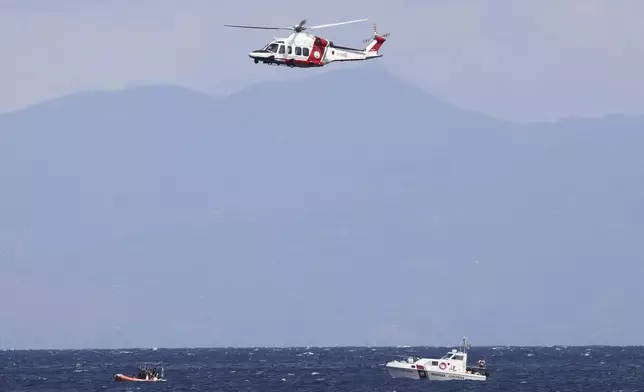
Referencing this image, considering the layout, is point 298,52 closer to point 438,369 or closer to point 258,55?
point 258,55

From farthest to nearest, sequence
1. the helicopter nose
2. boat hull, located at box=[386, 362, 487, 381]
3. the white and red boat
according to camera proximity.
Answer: boat hull, located at box=[386, 362, 487, 381] < the white and red boat < the helicopter nose

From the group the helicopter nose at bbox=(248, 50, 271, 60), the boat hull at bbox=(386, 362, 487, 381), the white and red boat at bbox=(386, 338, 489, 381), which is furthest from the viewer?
the boat hull at bbox=(386, 362, 487, 381)

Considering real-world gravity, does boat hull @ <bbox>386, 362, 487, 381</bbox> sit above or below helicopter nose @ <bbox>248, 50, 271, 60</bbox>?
below

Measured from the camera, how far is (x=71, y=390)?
145125 mm

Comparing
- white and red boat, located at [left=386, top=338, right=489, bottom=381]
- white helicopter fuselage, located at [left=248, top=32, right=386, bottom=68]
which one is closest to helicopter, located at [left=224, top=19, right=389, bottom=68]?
white helicopter fuselage, located at [left=248, top=32, right=386, bottom=68]

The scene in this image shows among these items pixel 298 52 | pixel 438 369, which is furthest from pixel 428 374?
pixel 298 52

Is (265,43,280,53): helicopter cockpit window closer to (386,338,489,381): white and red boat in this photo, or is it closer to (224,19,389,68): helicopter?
(224,19,389,68): helicopter

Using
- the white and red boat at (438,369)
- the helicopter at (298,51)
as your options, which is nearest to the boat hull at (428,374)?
the white and red boat at (438,369)

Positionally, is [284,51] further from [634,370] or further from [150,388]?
[634,370]

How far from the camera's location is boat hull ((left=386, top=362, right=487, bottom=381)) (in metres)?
145

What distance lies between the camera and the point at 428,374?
145m

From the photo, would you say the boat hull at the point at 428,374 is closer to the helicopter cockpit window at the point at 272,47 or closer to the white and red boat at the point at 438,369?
the white and red boat at the point at 438,369

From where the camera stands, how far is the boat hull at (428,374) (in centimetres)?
14475

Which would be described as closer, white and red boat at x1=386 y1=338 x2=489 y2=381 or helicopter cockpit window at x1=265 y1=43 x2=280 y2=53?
helicopter cockpit window at x1=265 y1=43 x2=280 y2=53
